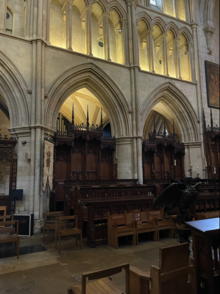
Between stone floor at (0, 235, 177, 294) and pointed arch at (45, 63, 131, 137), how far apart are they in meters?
5.75

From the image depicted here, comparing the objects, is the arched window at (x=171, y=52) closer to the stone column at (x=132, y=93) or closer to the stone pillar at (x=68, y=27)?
the stone column at (x=132, y=93)

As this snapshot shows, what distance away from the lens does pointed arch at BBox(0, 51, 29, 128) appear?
858cm

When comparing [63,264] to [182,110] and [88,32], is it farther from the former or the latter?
[182,110]

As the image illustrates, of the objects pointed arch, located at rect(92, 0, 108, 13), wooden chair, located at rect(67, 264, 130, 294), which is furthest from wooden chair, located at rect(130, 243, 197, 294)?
pointed arch, located at rect(92, 0, 108, 13)

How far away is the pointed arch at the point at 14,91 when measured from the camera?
338 inches

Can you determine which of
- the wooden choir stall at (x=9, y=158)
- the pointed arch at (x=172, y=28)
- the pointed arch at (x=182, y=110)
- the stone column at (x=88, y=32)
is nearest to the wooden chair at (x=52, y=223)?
the wooden choir stall at (x=9, y=158)

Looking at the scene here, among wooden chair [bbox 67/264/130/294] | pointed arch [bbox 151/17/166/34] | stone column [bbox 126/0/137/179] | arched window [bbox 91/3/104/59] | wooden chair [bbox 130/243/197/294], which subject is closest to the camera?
wooden chair [bbox 67/264/130/294]

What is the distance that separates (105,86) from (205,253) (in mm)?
9857

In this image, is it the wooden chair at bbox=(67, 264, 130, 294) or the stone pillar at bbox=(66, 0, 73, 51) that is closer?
the wooden chair at bbox=(67, 264, 130, 294)

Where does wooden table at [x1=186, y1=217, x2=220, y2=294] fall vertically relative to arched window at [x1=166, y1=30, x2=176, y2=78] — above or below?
below

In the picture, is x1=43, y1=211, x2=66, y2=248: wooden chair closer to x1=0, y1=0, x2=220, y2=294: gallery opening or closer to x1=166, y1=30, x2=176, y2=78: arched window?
x1=0, y1=0, x2=220, y2=294: gallery opening

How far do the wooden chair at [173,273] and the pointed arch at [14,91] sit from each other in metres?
7.59

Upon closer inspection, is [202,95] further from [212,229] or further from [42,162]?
[212,229]

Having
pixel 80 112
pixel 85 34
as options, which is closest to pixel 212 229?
pixel 85 34
